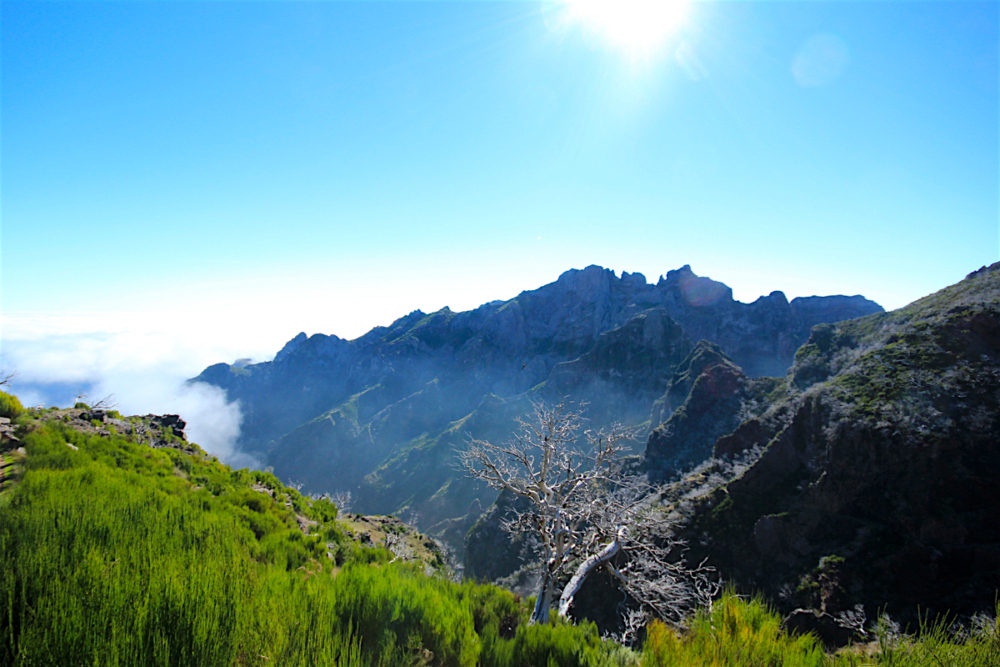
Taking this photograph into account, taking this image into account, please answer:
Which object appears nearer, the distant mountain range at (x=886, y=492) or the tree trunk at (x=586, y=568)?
the tree trunk at (x=586, y=568)

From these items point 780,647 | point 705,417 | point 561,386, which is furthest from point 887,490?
point 561,386

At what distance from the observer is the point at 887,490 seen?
25.5m

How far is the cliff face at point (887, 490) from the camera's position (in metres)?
21.6

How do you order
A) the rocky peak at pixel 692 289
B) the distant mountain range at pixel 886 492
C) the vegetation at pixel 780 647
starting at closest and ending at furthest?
the vegetation at pixel 780 647, the distant mountain range at pixel 886 492, the rocky peak at pixel 692 289

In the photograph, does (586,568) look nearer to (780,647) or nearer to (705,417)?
(780,647)

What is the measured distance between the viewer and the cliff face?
21.6 m

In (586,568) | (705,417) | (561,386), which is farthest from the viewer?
(561,386)

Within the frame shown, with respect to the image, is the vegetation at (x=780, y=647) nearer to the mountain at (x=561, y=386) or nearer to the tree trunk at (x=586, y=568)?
the tree trunk at (x=586, y=568)

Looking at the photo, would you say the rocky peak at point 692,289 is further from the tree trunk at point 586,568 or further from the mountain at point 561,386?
the tree trunk at point 586,568

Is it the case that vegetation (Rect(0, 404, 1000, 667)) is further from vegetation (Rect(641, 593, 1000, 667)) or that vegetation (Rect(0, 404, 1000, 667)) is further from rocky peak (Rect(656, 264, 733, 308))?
rocky peak (Rect(656, 264, 733, 308))

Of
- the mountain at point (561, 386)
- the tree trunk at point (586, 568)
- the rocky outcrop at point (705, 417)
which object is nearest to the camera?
the tree trunk at point (586, 568)

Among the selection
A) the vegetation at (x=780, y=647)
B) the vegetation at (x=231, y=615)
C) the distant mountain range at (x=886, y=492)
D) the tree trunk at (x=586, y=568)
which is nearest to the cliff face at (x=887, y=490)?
the distant mountain range at (x=886, y=492)

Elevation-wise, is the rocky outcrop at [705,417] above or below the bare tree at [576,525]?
below

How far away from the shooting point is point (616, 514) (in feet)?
44.7
